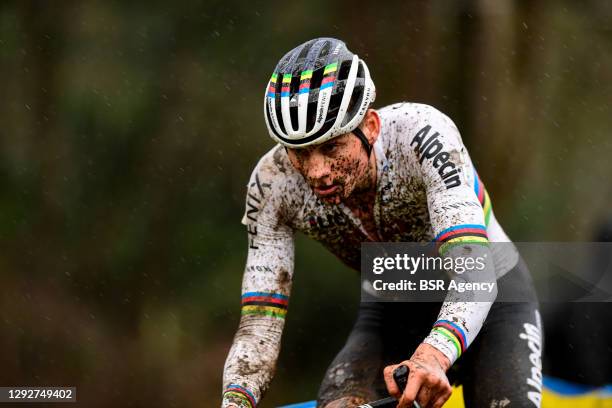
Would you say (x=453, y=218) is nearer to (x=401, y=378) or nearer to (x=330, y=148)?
(x=330, y=148)

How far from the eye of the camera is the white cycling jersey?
3.55 metres

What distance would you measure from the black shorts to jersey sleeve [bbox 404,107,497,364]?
0.50m

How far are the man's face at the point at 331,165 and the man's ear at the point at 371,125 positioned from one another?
10cm

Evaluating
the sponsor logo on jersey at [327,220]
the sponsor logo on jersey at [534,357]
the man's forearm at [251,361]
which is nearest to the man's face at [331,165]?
the sponsor logo on jersey at [327,220]

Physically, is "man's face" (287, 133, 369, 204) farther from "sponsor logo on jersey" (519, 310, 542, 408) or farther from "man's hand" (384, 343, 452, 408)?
"sponsor logo on jersey" (519, 310, 542, 408)

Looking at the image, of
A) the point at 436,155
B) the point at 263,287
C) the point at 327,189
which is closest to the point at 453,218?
the point at 436,155

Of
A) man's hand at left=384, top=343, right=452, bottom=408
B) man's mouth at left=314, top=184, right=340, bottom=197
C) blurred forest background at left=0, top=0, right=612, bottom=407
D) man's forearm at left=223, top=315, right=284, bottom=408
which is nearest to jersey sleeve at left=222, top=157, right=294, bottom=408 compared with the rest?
man's forearm at left=223, top=315, right=284, bottom=408

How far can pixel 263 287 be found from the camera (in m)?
3.86

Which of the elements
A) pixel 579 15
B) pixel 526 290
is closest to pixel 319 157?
pixel 526 290

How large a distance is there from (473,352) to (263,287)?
0.86 meters

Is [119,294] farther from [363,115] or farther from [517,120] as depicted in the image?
[363,115]

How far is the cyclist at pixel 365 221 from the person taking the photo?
3447mm

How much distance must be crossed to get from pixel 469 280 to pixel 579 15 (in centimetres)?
753

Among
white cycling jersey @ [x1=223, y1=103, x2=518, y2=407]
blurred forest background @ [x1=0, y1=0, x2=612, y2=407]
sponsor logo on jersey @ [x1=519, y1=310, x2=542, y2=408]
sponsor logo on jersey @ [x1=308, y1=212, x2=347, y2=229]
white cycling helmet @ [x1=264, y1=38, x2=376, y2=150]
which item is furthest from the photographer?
blurred forest background @ [x1=0, y1=0, x2=612, y2=407]
